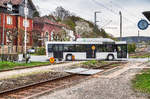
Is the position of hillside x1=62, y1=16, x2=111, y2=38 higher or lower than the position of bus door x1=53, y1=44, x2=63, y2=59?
higher

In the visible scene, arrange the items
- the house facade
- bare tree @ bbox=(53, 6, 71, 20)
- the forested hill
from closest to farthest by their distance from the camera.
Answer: the house facade
the forested hill
bare tree @ bbox=(53, 6, 71, 20)

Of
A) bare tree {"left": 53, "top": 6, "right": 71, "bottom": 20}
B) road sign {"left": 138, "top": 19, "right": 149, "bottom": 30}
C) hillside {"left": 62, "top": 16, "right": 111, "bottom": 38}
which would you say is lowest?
road sign {"left": 138, "top": 19, "right": 149, "bottom": 30}

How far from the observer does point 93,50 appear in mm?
34594

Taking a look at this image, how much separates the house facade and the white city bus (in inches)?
714

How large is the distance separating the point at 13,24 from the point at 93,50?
26537 mm

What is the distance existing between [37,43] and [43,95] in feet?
172

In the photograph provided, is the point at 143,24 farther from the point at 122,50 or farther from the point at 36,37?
the point at 36,37

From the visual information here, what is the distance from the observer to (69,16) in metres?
103

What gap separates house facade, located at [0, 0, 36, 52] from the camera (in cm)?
5044

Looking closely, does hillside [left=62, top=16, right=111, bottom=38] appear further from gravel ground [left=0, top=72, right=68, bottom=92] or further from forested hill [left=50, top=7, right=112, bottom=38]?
gravel ground [left=0, top=72, right=68, bottom=92]

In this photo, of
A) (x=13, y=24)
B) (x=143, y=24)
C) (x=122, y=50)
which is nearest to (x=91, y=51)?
(x=122, y=50)

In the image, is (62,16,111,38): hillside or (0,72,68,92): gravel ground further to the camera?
(62,16,111,38): hillside

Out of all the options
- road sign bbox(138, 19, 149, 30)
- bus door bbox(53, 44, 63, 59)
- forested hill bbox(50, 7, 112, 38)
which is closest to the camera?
road sign bbox(138, 19, 149, 30)

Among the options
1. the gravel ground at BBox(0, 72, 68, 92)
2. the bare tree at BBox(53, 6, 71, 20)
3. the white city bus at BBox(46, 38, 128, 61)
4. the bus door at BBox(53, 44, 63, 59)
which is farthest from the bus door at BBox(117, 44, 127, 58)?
the bare tree at BBox(53, 6, 71, 20)
